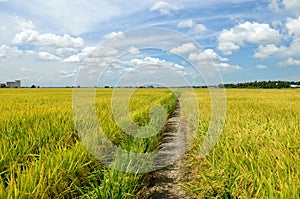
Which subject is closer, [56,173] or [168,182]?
[56,173]

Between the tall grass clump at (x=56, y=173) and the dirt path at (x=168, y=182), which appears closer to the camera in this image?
the tall grass clump at (x=56, y=173)

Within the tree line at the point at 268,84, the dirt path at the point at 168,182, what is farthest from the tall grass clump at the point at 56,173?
the tree line at the point at 268,84

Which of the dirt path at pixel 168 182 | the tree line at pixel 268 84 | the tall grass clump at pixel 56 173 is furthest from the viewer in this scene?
the tree line at pixel 268 84

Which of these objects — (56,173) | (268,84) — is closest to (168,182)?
(56,173)

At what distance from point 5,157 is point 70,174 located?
0.85 m

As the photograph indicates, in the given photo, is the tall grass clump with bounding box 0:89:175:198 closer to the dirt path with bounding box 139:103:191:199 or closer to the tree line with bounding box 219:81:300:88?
the dirt path with bounding box 139:103:191:199

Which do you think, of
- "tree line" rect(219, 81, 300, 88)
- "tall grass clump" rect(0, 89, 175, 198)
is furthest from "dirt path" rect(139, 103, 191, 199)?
"tree line" rect(219, 81, 300, 88)

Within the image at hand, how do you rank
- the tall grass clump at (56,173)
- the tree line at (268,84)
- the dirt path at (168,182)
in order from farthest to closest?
1. the tree line at (268,84)
2. the dirt path at (168,182)
3. the tall grass clump at (56,173)

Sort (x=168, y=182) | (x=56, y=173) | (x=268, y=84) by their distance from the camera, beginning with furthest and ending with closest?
(x=268, y=84), (x=168, y=182), (x=56, y=173)

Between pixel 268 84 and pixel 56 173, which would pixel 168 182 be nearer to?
pixel 56 173

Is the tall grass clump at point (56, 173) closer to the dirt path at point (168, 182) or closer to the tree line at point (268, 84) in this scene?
the dirt path at point (168, 182)

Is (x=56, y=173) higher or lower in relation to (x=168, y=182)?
higher

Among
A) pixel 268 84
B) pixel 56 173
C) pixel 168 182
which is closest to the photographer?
pixel 56 173

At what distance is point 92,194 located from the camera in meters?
2.88
